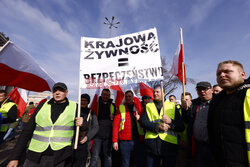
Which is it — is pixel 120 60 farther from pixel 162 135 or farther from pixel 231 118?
pixel 231 118

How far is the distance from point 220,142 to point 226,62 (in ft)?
3.21

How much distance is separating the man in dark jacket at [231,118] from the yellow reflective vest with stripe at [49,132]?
7.04ft

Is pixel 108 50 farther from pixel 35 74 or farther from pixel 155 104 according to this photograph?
pixel 35 74

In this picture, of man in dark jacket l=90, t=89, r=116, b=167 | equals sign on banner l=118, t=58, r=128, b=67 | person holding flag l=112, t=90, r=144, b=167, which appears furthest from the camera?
man in dark jacket l=90, t=89, r=116, b=167

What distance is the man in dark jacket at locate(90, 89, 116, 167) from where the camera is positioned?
3.47m

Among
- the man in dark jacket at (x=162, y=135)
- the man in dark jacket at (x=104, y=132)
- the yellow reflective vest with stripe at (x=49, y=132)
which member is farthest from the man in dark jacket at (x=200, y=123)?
the yellow reflective vest with stripe at (x=49, y=132)

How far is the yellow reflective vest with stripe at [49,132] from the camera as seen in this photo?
2131 mm

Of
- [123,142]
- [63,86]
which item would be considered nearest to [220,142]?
[123,142]

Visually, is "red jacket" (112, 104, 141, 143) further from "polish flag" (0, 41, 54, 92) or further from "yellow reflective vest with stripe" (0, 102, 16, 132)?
"yellow reflective vest with stripe" (0, 102, 16, 132)

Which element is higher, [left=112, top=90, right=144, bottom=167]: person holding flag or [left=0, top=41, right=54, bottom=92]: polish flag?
[left=0, top=41, right=54, bottom=92]: polish flag

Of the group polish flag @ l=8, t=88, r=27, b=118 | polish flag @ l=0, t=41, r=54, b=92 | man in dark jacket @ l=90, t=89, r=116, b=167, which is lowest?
man in dark jacket @ l=90, t=89, r=116, b=167

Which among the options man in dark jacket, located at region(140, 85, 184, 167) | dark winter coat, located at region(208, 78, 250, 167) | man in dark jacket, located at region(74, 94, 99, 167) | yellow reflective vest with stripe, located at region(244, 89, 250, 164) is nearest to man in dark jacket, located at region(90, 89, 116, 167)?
man in dark jacket, located at region(74, 94, 99, 167)

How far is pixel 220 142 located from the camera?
5.33 feet

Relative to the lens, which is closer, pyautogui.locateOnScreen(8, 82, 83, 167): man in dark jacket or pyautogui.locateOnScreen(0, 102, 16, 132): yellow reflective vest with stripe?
pyautogui.locateOnScreen(8, 82, 83, 167): man in dark jacket
